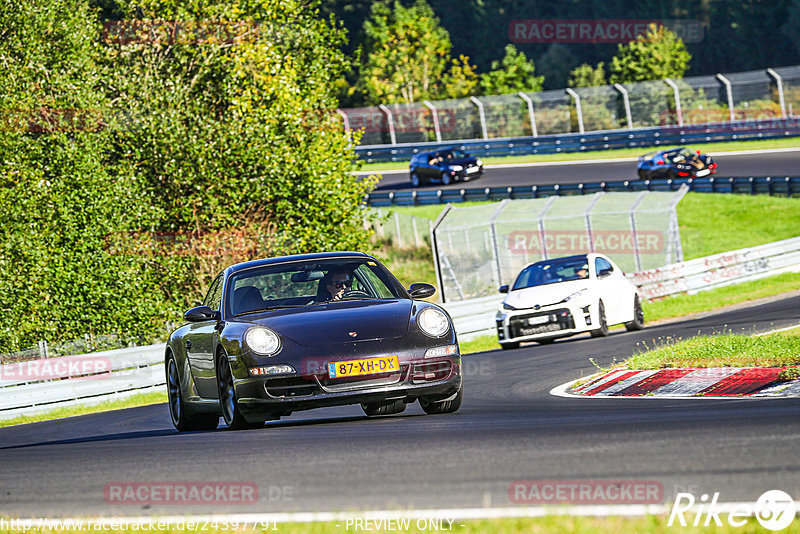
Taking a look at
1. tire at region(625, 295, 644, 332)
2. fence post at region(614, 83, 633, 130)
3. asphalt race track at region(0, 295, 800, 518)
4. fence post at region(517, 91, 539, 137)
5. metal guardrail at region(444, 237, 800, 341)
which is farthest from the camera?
fence post at region(517, 91, 539, 137)

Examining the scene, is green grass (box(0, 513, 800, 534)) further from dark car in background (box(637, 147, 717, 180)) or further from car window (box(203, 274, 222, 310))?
dark car in background (box(637, 147, 717, 180))

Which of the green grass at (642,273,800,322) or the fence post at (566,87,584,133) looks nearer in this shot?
the green grass at (642,273,800,322)

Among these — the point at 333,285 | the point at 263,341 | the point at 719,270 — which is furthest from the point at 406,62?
the point at 263,341

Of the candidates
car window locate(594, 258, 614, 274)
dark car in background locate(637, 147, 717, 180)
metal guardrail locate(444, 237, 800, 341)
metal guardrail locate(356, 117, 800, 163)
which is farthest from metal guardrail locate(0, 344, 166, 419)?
metal guardrail locate(356, 117, 800, 163)

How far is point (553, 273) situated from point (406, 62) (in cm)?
5958

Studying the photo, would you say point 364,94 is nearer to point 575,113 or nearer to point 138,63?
point 575,113

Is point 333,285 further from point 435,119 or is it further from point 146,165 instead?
point 435,119

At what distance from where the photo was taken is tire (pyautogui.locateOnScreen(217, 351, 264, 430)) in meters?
8.98

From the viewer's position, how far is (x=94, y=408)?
18766 millimetres

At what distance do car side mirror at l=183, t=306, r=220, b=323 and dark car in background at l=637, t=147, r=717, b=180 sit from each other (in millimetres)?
36744

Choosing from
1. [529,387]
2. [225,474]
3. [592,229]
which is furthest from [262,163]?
[225,474]

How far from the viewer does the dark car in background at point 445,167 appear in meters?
51.1

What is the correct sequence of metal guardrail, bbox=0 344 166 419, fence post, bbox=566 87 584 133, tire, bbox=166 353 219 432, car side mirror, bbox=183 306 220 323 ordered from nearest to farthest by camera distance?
1. car side mirror, bbox=183 306 220 323
2. tire, bbox=166 353 219 432
3. metal guardrail, bbox=0 344 166 419
4. fence post, bbox=566 87 584 133

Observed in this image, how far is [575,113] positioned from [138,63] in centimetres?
3094
